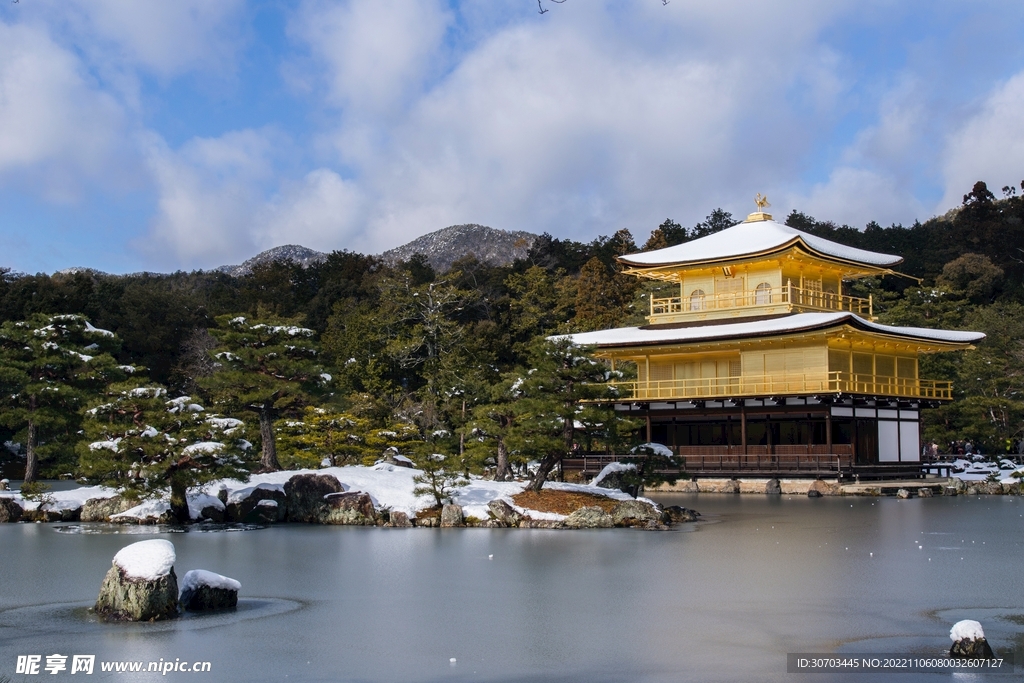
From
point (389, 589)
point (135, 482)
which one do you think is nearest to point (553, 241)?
point (135, 482)

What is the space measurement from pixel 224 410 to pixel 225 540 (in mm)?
10750

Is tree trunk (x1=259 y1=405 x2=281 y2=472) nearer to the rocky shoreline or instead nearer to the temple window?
the rocky shoreline

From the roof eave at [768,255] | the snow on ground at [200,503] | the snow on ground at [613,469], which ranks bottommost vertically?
the snow on ground at [200,503]

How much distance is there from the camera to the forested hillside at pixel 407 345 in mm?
25141

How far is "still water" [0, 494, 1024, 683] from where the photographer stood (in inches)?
352

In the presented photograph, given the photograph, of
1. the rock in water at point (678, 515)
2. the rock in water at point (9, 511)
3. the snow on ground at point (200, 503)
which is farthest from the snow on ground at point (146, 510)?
the rock in water at point (678, 515)

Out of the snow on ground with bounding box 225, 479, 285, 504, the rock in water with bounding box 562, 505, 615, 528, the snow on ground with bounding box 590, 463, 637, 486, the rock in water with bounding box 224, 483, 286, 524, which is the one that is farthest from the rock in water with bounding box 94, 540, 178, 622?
the snow on ground with bounding box 590, 463, 637, 486

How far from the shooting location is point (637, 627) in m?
10.2

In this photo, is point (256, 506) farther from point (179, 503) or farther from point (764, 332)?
point (764, 332)

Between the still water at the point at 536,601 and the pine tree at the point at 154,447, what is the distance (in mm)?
1541

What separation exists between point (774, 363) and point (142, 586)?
2615 centimetres

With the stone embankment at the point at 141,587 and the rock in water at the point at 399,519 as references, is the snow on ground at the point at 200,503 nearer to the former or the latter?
the rock in water at the point at 399,519

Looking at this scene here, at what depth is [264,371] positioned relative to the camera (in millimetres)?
25641

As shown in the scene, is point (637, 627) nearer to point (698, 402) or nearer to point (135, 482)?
point (135, 482)
